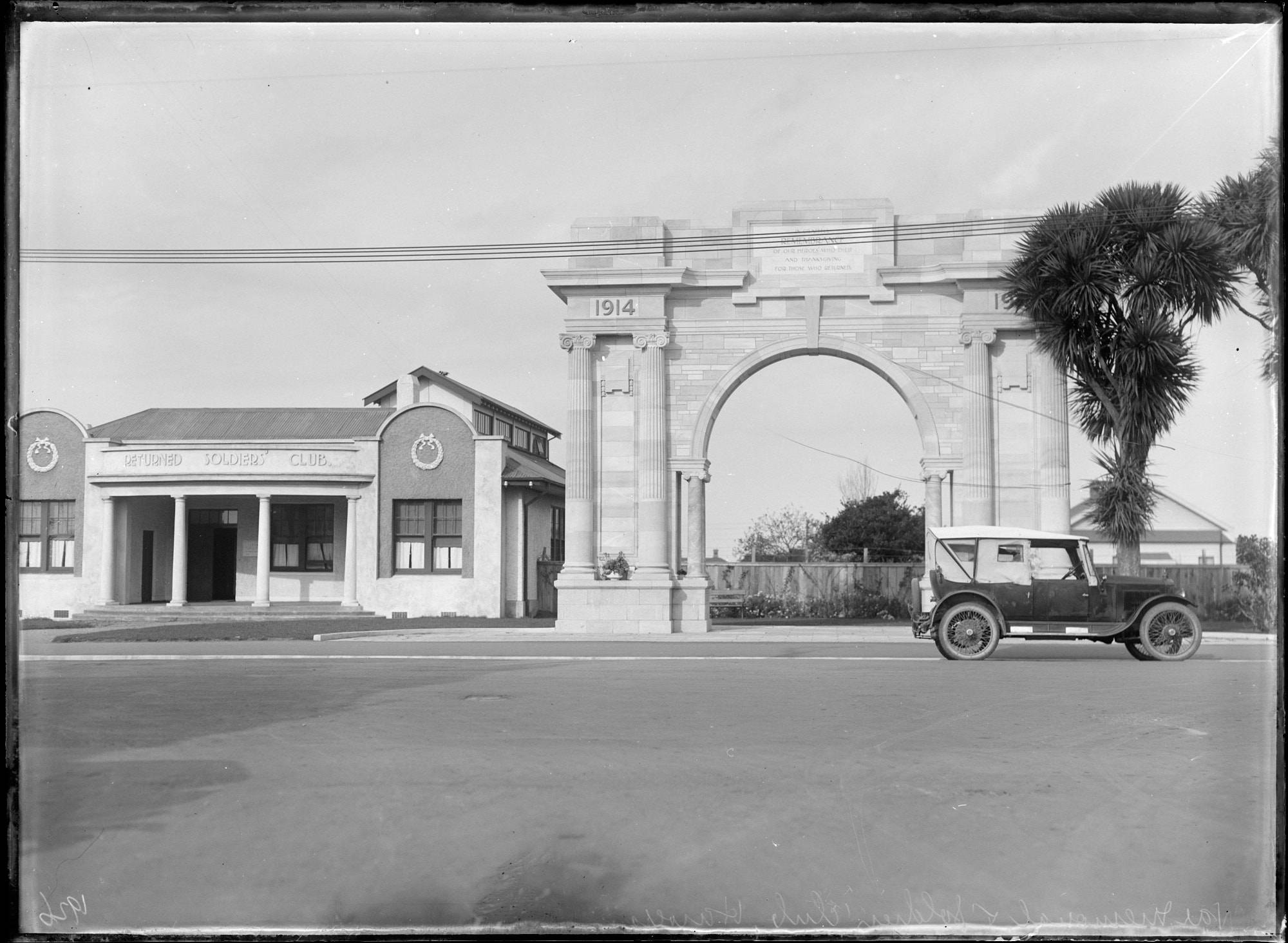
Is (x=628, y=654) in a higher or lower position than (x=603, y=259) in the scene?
lower

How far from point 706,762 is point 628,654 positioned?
9771 mm

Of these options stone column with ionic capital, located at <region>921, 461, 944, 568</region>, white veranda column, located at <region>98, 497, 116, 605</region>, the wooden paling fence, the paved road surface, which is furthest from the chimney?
the paved road surface

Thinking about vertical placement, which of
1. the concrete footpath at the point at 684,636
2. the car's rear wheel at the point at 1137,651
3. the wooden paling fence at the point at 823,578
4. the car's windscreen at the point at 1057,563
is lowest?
the concrete footpath at the point at 684,636

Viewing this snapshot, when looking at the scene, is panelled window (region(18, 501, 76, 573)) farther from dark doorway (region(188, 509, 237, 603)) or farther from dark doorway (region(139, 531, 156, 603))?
dark doorway (region(188, 509, 237, 603))

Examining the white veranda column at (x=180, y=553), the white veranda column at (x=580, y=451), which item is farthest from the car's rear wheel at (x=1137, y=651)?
the white veranda column at (x=180, y=553)

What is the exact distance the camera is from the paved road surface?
489 centimetres

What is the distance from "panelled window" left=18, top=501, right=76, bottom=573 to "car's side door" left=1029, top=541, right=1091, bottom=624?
26.1 m

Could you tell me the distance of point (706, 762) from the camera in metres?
7.62

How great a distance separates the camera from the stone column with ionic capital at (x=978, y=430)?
2361 centimetres

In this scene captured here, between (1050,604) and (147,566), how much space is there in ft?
86.1

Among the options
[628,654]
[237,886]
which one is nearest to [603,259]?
[628,654]

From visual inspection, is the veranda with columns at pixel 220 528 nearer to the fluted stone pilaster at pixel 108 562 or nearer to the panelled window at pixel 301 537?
the fluted stone pilaster at pixel 108 562

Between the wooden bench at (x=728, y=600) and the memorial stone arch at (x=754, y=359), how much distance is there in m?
6.11

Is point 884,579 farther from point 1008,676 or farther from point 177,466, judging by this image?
point 177,466
